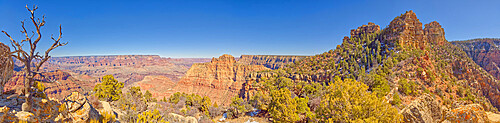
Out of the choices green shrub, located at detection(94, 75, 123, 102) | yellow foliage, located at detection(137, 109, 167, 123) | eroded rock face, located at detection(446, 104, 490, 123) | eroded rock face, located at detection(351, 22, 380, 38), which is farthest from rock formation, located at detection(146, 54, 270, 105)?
eroded rock face, located at detection(446, 104, 490, 123)

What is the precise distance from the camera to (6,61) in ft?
24.0

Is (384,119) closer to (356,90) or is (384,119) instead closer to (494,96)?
(356,90)

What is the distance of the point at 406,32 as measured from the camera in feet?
150

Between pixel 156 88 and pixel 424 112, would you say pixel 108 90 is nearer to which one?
pixel 424 112

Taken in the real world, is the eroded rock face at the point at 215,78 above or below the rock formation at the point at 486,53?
below

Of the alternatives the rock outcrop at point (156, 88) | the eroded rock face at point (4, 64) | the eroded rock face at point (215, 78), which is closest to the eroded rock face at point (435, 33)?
the eroded rock face at point (215, 78)

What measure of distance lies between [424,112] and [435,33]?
81.5 m

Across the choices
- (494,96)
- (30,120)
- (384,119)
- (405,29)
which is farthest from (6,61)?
(494,96)

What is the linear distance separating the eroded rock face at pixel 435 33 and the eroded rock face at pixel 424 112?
72.2 m

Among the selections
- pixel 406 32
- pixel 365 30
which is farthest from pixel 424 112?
pixel 365 30

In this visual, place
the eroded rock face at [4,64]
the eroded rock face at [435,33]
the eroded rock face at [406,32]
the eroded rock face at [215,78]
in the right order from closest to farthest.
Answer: the eroded rock face at [4,64], the eroded rock face at [406,32], the eroded rock face at [435,33], the eroded rock face at [215,78]

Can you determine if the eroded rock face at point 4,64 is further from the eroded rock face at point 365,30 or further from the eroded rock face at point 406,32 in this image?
the eroded rock face at point 365,30

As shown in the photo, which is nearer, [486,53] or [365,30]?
[365,30]

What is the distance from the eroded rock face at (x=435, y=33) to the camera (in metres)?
64.3
